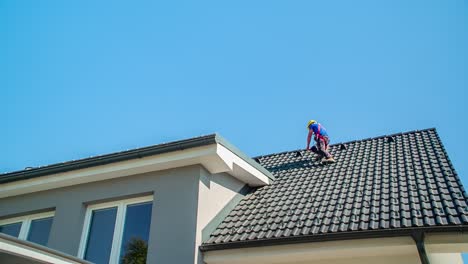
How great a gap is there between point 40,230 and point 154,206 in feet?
9.72

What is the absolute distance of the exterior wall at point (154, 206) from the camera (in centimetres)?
673

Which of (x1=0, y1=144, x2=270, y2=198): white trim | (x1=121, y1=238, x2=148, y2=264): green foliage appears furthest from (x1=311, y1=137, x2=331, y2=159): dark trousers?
(x1=121, y1=238, x2=148, y2=264): green foliage

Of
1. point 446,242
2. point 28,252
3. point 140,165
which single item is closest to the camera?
point 28,252

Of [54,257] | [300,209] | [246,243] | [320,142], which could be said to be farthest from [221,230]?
[320,142]

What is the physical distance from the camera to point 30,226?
847 cm

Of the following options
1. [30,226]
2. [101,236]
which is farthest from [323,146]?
[30,226]

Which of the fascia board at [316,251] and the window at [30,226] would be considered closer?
the fascia board at [316,251]

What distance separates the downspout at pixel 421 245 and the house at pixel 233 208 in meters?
0.01

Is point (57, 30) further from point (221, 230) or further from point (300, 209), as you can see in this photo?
point (300, 209)

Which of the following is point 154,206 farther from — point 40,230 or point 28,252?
point 28,252

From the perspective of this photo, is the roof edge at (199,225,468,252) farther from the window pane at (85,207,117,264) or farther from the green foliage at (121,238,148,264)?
the window pane at (85,207,117,264)

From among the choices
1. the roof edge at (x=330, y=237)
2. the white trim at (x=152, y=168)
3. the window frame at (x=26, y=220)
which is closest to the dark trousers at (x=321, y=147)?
the white trim at (x=152, y=168)

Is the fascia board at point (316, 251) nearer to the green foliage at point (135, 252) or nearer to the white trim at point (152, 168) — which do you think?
the green foliage at point (135, 252)

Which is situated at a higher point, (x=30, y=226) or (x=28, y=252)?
(x=30, y=226)
